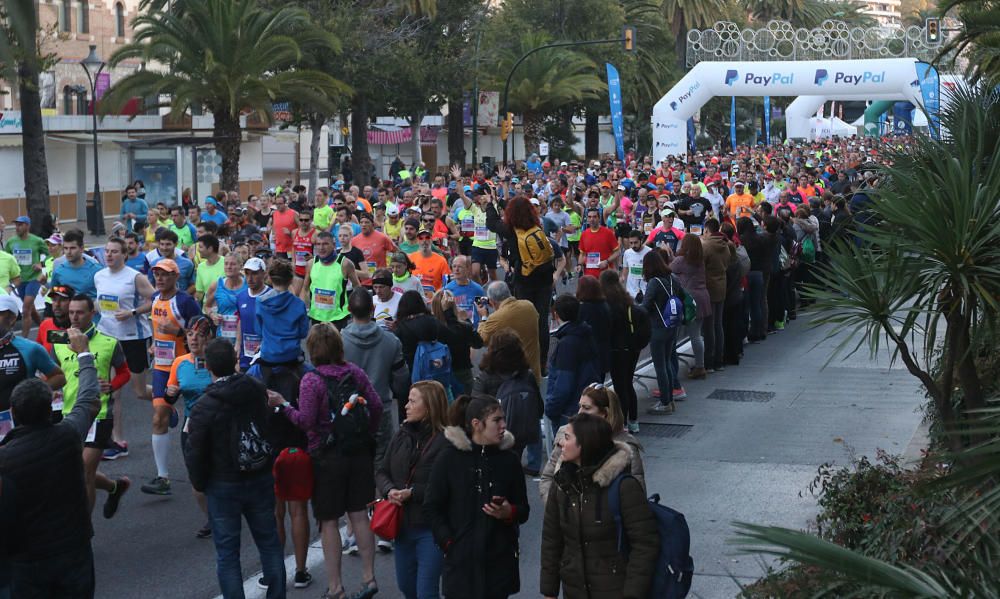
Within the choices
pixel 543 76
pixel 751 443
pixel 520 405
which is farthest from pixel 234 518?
pixel 543 76

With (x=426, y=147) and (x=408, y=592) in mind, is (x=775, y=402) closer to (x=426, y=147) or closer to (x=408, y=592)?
(x=408, y=592)

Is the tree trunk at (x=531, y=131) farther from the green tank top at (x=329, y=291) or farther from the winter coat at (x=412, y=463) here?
the winter coat at (x=412, y=463)

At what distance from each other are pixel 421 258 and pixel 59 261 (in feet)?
11.7

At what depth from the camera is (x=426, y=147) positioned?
68062 millimetres

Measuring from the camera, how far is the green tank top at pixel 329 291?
12.5m

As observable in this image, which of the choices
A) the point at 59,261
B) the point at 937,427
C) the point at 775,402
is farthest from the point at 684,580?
the point at 59,261

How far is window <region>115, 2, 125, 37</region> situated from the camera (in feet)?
175

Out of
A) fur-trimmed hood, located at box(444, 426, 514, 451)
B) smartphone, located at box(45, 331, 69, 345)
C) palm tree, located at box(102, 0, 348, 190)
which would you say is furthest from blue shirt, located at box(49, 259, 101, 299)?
palm tree, located at box(102, 0, 348, 190)

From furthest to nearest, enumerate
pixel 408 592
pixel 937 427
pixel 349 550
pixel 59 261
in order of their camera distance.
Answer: pixel 59 261, pixel 349 550, pixel 937 427, pixel 408 592

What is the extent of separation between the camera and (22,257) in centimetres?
1511

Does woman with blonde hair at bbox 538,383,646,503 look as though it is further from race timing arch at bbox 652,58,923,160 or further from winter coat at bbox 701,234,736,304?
race timing arch at bbox 652,58,923,160

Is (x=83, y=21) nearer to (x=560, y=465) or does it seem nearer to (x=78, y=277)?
(x=78, y=277)

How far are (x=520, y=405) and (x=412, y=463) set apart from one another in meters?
2.01

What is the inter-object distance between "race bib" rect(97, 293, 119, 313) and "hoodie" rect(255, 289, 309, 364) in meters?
2.25
